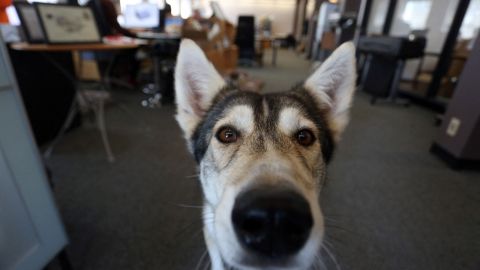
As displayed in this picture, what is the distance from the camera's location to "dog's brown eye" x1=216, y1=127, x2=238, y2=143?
119 cm

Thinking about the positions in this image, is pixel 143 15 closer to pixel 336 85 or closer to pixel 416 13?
pixel 336 85

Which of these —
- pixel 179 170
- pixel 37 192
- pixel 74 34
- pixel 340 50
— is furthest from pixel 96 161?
pixel 340 50

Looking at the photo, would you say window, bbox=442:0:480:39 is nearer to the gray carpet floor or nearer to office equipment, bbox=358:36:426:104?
office equipment, bbox=358:36:426:104

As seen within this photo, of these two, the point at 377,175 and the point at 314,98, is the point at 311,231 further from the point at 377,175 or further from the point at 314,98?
the point at 377,175

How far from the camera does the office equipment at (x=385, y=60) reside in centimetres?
484

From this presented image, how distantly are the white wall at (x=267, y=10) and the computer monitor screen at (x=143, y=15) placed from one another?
14.2 meters

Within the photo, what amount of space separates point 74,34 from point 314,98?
2.61 meters

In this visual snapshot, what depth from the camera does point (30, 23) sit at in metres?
2.47

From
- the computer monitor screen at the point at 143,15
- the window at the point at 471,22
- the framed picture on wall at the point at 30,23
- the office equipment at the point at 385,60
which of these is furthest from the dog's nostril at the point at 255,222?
the window at the point at 471,22

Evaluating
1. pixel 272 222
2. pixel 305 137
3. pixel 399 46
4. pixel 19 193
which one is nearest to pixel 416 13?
pixel 399 46

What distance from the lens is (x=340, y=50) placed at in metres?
1.19

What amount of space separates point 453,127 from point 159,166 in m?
3.51

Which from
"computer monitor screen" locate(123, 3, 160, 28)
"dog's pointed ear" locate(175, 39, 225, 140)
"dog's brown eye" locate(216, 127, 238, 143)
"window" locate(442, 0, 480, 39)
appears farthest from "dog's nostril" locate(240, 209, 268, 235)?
"window" locate(442, 0, 480, 39)

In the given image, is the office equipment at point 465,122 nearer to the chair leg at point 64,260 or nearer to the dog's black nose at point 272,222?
the dog's black nose at point 272,222
